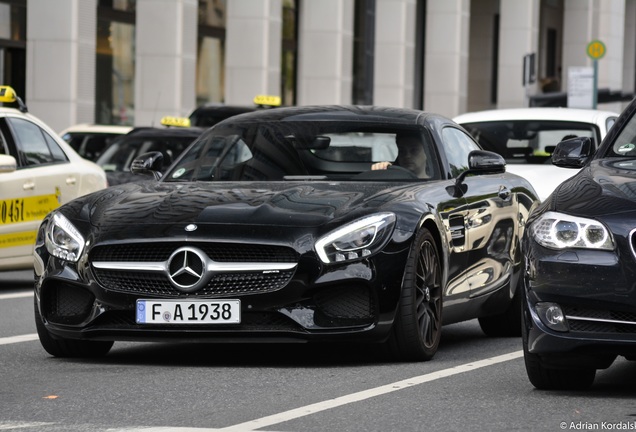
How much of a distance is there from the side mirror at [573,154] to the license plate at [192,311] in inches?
69.8

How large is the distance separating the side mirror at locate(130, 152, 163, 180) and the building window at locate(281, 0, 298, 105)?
31866 millimetres

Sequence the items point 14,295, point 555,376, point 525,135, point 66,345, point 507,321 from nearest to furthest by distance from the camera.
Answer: point 555,376 → point 66,345 → point 507,321 → point 14,295 → point 525,135

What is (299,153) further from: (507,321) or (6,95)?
(6,95)

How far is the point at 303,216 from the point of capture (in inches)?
343

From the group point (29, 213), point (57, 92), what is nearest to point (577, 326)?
point (29, 213)

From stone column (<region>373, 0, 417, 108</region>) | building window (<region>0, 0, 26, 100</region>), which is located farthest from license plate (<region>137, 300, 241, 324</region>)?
stone column (<region>373, 0, 417, 108</region>)

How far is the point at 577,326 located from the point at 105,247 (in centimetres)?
255

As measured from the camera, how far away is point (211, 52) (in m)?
38.7

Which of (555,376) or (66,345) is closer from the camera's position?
(555,376)

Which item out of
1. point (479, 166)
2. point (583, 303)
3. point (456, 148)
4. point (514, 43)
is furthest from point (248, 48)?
point (583, 303)

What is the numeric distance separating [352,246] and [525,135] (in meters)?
7.89

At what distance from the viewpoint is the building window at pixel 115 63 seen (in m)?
32.5

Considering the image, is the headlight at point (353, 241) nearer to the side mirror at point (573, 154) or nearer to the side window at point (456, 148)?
the side mirror at point (573, 154)

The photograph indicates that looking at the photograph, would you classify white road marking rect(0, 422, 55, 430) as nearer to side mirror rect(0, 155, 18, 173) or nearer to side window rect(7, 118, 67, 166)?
side mirror rect(0, 155, 18, 173)
